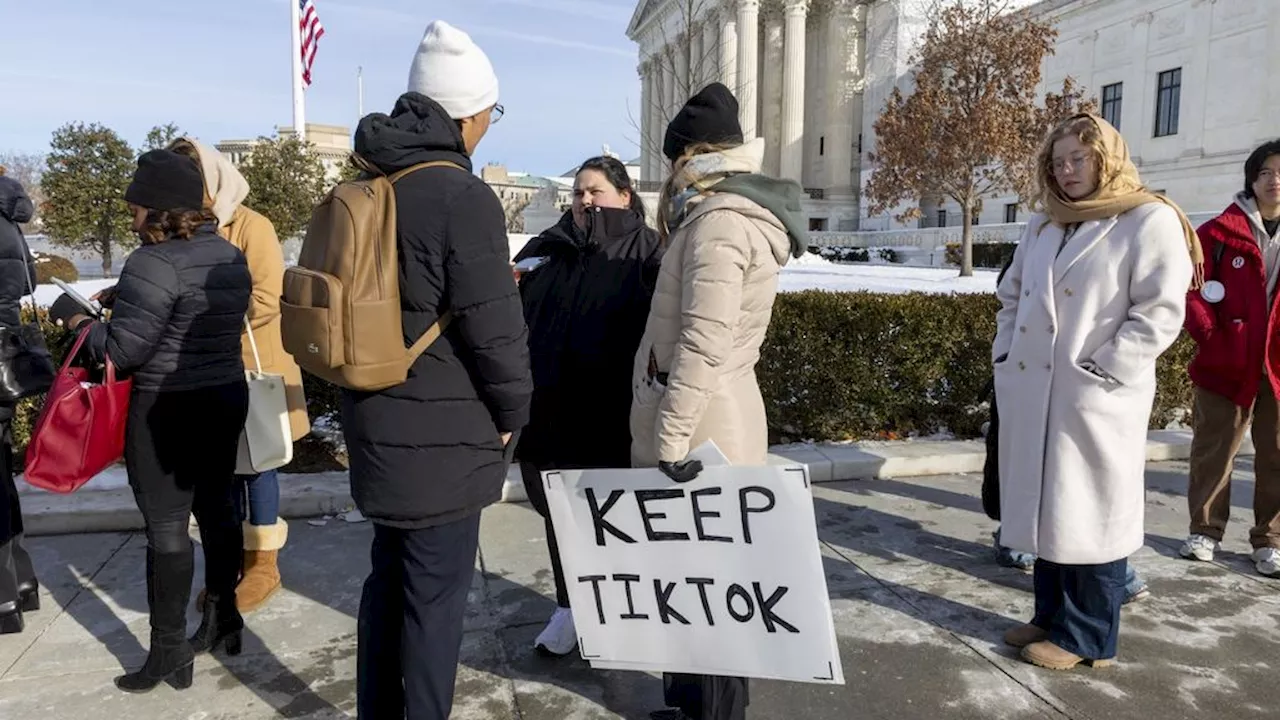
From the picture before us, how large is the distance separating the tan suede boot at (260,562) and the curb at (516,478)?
0.96 metres

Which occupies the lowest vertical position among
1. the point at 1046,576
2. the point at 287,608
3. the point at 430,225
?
the point at 287,608

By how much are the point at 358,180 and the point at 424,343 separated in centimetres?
48

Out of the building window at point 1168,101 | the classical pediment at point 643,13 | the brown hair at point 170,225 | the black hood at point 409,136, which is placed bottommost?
the brown hair at point 170,225

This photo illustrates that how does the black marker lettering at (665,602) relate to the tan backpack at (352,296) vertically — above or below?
below

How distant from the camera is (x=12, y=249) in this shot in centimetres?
352

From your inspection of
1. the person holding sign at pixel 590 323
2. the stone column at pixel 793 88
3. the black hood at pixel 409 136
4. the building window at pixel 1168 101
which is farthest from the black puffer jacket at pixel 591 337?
the stone column at pixel 793 88

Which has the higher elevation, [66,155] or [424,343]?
[66,155]

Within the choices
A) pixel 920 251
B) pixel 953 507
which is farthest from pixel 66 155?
pixel 920 251

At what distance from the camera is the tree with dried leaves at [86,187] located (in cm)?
2025

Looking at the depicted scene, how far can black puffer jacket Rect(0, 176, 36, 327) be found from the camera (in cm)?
347

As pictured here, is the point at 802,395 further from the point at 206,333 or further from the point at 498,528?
the point at 206,333

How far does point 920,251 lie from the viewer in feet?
119

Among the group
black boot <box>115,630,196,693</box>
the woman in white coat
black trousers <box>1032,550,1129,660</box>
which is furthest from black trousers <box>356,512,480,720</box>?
black trousers <box>1032,550,1129,660</box>

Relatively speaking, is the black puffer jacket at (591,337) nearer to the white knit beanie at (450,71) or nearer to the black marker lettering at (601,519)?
the black marker lettering at (601,519)
